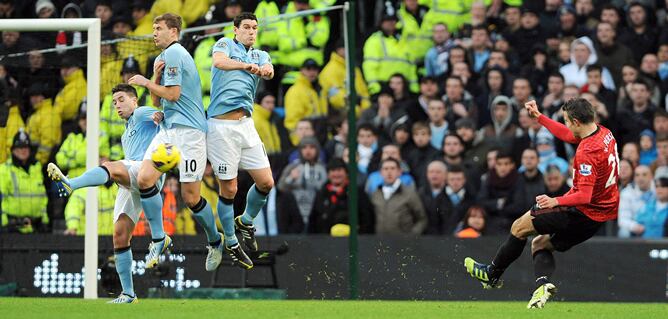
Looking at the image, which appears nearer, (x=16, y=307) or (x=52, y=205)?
(x=16, y=307)

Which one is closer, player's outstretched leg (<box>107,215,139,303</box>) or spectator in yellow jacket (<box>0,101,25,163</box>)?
player's outstretched leg (<box>107,215,139,303</box>)

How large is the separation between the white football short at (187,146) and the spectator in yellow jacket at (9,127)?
4.20 meters

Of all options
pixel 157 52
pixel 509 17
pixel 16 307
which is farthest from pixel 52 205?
pixel 509 17

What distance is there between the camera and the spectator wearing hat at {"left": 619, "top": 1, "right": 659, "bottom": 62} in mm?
19031

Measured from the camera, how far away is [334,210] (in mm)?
16766

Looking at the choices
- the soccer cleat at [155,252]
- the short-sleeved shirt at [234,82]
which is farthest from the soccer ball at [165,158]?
the soccer cleat at [155,252]

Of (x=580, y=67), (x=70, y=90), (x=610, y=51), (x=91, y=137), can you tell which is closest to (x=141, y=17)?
(x=70, y=90)

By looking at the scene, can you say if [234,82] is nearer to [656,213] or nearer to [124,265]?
[124,265]

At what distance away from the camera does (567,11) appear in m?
19.4

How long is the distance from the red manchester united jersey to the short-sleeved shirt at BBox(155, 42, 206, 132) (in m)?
3.40

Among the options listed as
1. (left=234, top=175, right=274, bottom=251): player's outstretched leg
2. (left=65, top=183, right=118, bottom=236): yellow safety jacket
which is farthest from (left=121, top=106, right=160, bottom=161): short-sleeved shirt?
(left=65, top=183, right=118, bottom=236): yellow safety jacket

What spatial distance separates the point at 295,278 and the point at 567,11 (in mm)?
5979

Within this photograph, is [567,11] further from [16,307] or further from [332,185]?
[16,307]

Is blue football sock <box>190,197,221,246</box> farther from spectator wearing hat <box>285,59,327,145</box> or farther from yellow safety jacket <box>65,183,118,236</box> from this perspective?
spectator wearing hat <box>285,59,327,145</box>
